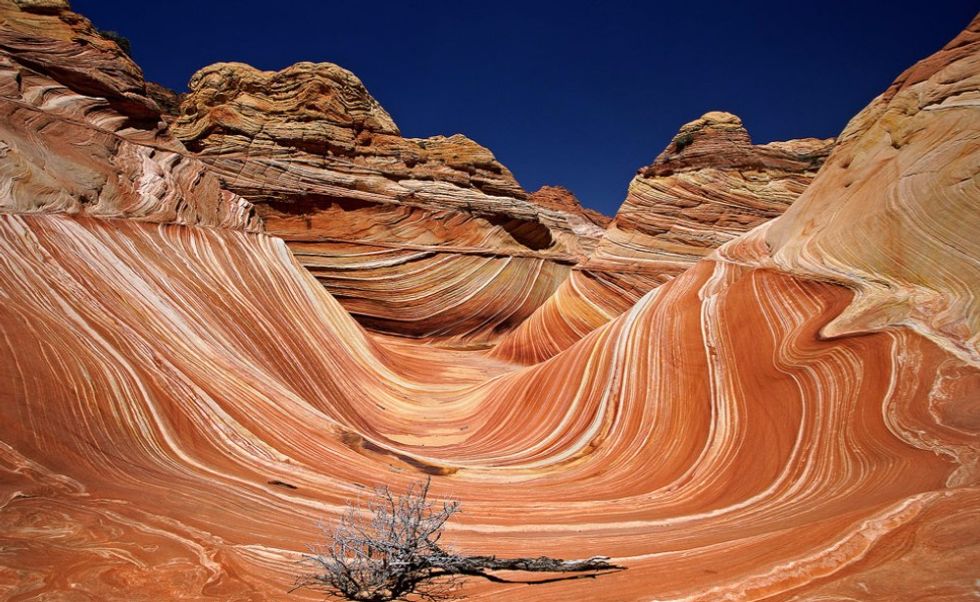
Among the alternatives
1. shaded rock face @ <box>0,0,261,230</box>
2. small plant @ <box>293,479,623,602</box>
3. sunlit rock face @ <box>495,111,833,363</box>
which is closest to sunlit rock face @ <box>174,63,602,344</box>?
sunlit rock face @ <box>495,111,833,363</box>

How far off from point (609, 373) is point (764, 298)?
176 centimetres

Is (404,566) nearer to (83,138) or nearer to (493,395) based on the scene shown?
(493,395)

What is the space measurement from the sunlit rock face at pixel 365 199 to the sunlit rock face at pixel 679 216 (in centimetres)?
248

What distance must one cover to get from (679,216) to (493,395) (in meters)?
7.72

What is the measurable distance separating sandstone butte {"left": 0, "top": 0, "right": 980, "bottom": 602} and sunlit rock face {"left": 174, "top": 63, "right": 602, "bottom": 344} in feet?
14.4

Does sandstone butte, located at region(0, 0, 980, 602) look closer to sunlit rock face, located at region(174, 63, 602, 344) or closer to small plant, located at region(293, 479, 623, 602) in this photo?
small plant, located at region(293, 479, 623, 602)

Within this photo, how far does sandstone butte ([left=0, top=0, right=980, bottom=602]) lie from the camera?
208 cm

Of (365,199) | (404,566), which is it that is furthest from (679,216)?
(404,566)

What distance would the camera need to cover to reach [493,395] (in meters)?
8.09

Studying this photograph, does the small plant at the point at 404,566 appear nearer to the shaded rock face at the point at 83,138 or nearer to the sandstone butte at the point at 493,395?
the sandstone butte at the point at 493,395

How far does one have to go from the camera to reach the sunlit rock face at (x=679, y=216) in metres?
12.7

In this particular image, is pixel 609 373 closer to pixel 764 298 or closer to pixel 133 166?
pixel 764 298

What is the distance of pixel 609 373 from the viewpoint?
6.13 metres

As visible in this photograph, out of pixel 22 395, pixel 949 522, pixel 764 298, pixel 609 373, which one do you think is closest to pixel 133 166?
pixel 22 395
